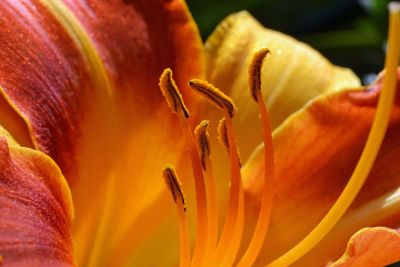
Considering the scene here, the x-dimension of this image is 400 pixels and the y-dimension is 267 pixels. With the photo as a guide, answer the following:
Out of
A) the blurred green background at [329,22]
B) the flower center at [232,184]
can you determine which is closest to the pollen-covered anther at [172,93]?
the flower center at [232,184]

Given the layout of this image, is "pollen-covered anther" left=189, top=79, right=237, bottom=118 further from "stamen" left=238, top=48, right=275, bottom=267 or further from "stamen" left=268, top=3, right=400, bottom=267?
"stamen" left=268, top=3, right=400, bottom=267

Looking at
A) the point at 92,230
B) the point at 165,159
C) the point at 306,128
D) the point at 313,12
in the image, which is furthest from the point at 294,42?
the point at 313,12

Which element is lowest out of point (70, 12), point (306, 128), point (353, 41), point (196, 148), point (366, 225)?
point (353, 41)

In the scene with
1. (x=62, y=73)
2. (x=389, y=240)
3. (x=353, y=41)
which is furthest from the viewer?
(x=353, y=41)

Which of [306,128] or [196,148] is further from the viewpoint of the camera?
[306,128]

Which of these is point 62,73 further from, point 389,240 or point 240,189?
point 389,240
